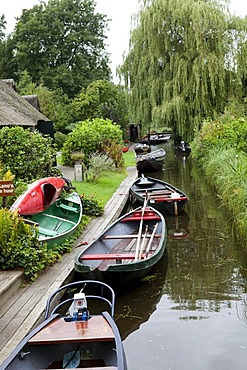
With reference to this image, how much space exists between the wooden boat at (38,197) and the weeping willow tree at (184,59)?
15.6 meters

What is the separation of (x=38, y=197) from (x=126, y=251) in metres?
2.15

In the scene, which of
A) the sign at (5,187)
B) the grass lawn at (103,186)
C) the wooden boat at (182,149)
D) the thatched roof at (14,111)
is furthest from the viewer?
the wooden boat at (182,149)

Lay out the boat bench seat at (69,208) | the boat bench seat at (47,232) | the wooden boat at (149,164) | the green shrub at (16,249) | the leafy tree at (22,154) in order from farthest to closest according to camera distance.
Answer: the wooden boat at (149,164) → the leafy tree at (22,154) → the boat bench seat at (69,208) → the boat bench seat at (47,232) → the green shrub at (16,249)

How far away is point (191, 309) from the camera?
6.71m

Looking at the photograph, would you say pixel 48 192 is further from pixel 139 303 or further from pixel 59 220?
pixel 139 303

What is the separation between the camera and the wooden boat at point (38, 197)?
891 cm

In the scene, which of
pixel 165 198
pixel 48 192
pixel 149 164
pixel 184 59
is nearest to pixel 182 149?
pixel 184 59

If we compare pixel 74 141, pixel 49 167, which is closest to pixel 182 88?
pixel 74 141

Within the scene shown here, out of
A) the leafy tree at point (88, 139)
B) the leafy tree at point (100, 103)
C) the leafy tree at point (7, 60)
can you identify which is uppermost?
the leafy tree at point (7, 60)

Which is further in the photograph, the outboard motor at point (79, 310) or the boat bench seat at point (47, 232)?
the boat bench seat at point (47, 232)

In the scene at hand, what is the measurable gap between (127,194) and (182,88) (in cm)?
1198

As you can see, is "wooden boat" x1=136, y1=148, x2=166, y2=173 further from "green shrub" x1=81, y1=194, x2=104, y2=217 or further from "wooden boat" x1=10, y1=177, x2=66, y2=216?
"wooden boat" x1=10, y1=177, x2=66, y2=216

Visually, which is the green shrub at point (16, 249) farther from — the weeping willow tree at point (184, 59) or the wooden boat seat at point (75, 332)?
the weeping willow tree at point (184, 59)

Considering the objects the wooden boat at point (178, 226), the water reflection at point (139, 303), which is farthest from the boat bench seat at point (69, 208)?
the water reflection at point (139, 303)
